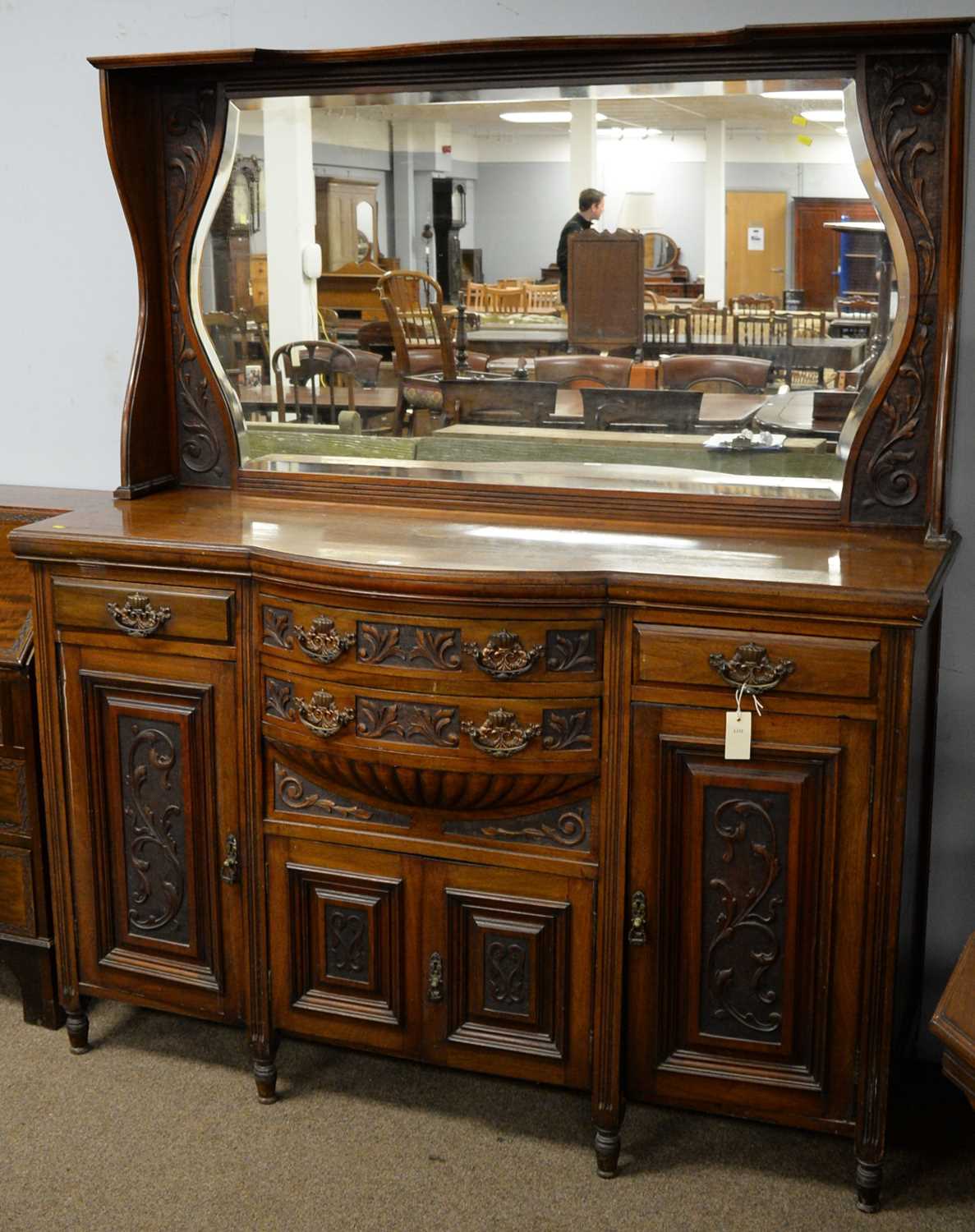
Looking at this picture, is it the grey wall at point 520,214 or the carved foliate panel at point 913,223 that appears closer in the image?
the carved foliate panel at point 913,223

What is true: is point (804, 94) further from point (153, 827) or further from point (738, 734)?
point (153, 827)

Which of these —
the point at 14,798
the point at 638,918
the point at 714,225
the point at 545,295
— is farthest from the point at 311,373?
the point at 638,918

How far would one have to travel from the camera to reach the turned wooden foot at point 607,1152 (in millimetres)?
2676

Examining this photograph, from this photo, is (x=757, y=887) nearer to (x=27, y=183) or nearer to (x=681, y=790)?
(x=681, y=790)

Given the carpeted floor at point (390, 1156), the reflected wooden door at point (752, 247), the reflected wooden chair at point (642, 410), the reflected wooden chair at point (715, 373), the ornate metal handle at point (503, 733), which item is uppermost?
the reflected wooden door at point (752, 247)

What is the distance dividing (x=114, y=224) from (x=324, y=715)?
1374 millimetres

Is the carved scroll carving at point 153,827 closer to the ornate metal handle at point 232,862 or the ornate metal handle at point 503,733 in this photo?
the ornate metal handle at point 232,862

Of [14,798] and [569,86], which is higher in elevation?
[569,86]

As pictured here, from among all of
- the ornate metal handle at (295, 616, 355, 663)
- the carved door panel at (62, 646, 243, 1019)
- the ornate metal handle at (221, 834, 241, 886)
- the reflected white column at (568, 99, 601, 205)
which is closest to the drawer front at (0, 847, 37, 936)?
the carved door panel at (62, 646, 243, 1019)

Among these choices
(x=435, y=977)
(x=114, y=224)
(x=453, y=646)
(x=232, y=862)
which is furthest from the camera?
(x=114, y=224)

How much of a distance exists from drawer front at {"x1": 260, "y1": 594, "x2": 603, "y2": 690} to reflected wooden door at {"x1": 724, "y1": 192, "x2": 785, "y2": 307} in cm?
77

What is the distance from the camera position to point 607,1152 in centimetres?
268

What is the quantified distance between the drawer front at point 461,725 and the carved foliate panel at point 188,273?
80 centimetres

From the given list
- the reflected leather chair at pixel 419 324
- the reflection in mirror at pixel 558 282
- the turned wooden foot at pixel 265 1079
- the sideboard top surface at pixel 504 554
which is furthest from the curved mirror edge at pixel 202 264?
the turned wooden foot at pixel 265 1079
